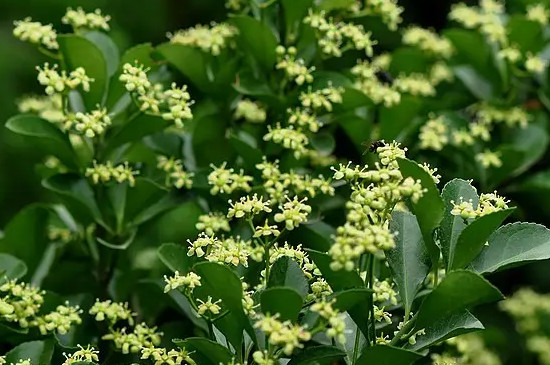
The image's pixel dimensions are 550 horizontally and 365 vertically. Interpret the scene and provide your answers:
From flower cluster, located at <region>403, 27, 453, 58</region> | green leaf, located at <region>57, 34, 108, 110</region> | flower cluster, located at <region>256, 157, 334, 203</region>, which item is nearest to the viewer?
flower cluster, located at <region>256, 157, 334, 203</region>

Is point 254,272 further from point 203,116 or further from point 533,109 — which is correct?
point 533,109

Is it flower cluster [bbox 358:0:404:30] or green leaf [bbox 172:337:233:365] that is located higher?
flower cluster [bbox 358:0:404:30]

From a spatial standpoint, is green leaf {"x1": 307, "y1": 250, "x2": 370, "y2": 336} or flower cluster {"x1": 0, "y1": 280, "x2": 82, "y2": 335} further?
flower cluster {"x1": 0, "y1": 280, "x2": 82, "y2": 335}

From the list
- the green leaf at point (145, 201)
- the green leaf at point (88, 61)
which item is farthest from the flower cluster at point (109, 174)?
the green leaf at point (88, 61)

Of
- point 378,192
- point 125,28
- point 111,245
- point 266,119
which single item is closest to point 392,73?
point 266,119

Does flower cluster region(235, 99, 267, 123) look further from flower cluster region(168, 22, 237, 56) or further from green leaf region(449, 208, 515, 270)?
green leaf region(449, 208, 515, 270)

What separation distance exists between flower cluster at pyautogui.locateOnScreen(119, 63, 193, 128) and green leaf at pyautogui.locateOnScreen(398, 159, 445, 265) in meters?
0.57

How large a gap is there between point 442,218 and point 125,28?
3.17m

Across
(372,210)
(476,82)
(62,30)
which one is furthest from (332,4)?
(62,30)

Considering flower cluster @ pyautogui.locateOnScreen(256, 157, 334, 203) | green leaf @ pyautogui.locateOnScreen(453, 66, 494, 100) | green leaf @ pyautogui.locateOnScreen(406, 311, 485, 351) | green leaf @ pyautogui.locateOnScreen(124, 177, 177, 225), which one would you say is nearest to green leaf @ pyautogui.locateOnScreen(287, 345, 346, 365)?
green leaf @ pyautogui.locateOnScreen(406, 311, 485, 351)

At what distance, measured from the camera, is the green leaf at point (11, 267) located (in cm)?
189

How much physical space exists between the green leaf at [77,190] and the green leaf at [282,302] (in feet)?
2.48

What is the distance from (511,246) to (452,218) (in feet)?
0.36

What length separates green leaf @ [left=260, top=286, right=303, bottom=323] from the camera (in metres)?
1.35
